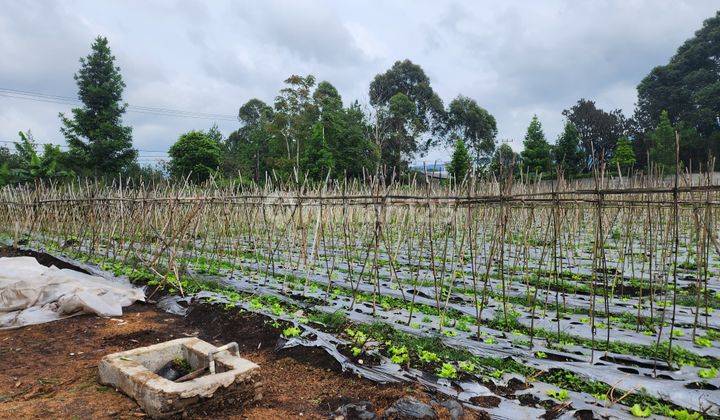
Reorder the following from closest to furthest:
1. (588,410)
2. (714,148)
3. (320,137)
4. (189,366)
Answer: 1. (588,410)
2. (189,366)
3. (320,137)
4. (714,148)

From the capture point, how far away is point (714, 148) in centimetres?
2658

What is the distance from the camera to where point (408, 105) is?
29.1m

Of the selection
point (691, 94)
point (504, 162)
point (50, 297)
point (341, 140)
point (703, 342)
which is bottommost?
point (703, 342)

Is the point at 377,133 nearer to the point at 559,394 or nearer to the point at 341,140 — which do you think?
the point at 341,140

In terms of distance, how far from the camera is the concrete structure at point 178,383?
2.80 m

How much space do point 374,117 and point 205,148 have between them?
10568 mm

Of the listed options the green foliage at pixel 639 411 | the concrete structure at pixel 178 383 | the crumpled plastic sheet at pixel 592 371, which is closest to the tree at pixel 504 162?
the crumpled plastic sheet at pixel 592 371

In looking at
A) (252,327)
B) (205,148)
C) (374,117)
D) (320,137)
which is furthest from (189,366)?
(374,117)

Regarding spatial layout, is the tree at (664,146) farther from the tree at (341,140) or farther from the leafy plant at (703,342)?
the leafy plant at (703,342)

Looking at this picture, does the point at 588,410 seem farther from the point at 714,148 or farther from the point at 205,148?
the point at 714,148

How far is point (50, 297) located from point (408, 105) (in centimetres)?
2591

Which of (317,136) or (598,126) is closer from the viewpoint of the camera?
(317,136)

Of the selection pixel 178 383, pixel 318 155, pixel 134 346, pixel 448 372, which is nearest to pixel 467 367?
pixel 448 372

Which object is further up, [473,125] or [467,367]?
[473,125]
